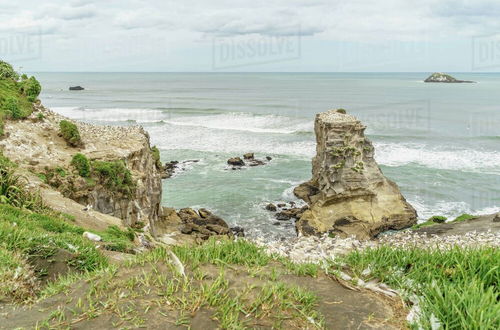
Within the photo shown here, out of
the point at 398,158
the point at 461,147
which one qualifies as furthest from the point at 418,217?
the point at 461,147

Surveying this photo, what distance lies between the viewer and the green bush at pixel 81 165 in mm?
17203

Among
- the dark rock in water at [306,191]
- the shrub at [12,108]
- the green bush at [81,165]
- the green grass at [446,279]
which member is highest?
the shrub at [12,108]

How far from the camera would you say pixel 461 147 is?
45375 millimetres

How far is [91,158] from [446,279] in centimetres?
1698

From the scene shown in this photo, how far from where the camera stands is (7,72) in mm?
23719

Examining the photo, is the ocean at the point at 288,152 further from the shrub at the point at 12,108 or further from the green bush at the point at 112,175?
the shrub at the point at 12,108

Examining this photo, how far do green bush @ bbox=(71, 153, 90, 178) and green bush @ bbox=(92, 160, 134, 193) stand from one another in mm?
376

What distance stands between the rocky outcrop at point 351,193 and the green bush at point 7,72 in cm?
2005

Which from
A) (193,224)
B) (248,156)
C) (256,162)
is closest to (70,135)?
(193,224)

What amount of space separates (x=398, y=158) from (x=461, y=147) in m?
10.0

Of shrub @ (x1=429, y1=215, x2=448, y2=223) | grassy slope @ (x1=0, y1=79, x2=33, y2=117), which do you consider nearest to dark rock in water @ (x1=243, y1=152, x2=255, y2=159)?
shrub @ (x1=429, y1=215, x2=448, y2=223)

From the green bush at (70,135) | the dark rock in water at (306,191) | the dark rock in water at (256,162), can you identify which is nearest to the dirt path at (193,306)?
the green bush at (70,135)

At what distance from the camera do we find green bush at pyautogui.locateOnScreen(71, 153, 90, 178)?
56.4ft

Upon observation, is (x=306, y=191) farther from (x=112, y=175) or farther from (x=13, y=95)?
(x=13, y=95)
